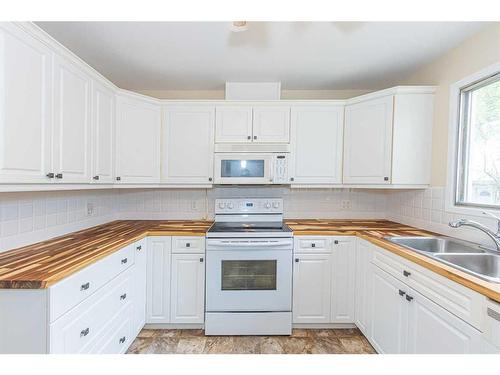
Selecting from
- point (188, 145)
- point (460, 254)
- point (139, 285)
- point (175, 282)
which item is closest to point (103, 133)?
point (188, 145)

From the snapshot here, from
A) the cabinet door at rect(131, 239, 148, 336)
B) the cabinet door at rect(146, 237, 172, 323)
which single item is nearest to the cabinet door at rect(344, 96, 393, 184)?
the cabinet door at rect(146, 237, 172, 323)

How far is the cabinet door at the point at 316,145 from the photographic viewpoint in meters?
2.48

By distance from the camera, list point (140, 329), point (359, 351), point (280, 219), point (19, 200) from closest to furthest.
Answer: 1. point (19, 200)
2. point (359, 351)
3. point (140, 329)
4. point (280, 219)

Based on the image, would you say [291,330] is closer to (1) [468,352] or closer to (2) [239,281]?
(2) [239,281]

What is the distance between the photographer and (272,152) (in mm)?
2424

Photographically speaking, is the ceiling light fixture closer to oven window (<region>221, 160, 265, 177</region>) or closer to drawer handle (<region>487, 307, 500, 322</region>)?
oven window (<region>221, 160, 265, 177</region>)

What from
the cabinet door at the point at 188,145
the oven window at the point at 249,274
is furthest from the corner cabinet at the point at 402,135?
the cabinet door at the point at 188,145

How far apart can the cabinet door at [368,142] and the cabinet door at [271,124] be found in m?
0.61

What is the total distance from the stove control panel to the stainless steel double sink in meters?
1.20

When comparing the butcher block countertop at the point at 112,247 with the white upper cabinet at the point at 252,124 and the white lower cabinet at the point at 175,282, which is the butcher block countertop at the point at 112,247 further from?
the white upper cabinet at the point at 252,124

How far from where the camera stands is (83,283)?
1.30m
